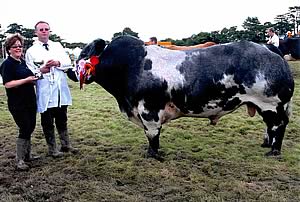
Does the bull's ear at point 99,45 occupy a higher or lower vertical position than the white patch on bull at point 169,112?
higher

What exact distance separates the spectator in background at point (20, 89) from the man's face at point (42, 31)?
11.0 inches

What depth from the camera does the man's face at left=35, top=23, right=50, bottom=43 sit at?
206 inches

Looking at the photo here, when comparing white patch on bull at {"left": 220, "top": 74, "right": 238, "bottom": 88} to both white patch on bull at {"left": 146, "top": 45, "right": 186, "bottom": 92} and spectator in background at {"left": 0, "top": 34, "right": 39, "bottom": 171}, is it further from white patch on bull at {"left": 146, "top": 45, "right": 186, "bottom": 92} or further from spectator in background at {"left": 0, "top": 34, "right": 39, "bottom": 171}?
spectator in background at {"left": 0, "top": 34, "right": 39, "bottom": 171}

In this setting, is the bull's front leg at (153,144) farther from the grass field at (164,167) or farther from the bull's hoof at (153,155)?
the grass field at (164,167)

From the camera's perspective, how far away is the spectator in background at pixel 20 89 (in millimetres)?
4883

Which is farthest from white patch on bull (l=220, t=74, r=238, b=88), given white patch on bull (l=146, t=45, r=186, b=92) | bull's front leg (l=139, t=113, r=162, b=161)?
bull's front leg (l=139, t=113, r=162, b=161)

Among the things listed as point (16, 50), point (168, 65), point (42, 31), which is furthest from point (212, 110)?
point (16, 50)

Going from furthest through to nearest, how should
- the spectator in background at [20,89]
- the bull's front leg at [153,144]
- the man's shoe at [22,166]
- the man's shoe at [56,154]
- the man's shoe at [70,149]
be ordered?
the man's shoe at [70,149] → the man's shoe at [56,154] → the bull's front leg at [153,144] → the man's shoe at [22,166] → the spectator in background at [20,89]

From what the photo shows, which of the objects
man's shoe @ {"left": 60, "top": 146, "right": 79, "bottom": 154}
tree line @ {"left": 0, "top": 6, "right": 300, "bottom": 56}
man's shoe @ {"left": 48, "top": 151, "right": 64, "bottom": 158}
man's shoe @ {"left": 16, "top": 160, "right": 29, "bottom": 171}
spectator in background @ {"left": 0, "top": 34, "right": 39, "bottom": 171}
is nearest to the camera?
spectator in background @ {"left": 0, "top": 34, "right": 39, "bottom": 171}

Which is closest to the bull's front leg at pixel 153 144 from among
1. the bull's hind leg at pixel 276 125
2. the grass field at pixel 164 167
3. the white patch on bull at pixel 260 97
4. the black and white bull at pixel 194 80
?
the black and white bull at pixel 194 80

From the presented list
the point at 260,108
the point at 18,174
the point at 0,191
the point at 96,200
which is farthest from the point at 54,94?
the point at 260,108

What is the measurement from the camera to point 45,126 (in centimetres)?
551

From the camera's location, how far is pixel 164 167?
496 cm

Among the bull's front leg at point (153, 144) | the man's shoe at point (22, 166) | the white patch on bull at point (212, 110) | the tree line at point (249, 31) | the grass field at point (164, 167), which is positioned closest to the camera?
the grass field at point (164, 167)
